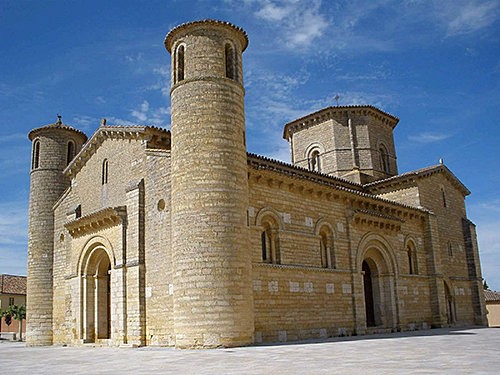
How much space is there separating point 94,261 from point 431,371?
53.2 ft

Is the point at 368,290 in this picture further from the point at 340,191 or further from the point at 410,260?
the point at 340,191

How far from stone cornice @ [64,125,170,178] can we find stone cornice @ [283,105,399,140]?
13.1 m

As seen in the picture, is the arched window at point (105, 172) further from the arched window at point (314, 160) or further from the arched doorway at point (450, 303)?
the arched doorway at point (450, 303)

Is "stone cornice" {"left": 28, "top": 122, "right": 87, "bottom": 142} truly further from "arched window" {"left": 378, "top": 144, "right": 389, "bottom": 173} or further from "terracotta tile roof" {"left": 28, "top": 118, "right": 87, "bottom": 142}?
"arched window" {"left": 378, "top": 144, "right": 389, "bottom": 173}

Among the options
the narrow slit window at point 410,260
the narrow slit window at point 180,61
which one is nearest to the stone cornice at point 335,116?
the narrow slit window at point 410,260

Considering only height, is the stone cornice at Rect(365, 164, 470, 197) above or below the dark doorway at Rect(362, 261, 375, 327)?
above

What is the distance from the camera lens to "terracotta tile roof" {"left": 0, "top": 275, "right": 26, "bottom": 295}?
5385 centimetres

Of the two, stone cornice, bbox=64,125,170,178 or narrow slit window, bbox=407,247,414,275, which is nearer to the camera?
stone cornice, bbox=64,125,170,178

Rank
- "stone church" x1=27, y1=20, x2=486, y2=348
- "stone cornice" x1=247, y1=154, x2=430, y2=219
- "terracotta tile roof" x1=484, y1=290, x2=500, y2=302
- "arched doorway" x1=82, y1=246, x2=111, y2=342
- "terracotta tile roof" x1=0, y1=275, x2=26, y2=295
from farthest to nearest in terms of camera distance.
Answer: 1. "terracotta tile roof" x1=0, y1=275, x2=26, y2=295
2. "terracotta tile roof" x1=484, y1=290, x2=500, y2=302
3. "arched doorway" x1=82, y1=246, x2=111, y2=342
4. "stone cornice" x1=247, y1=154, x2=430, y2=219
5. "stone church" x1=27, y1=20, x2=486, y2=348

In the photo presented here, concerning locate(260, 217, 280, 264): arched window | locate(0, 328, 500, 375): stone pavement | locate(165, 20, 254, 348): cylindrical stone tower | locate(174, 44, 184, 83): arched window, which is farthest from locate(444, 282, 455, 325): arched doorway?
locate(174, 44, 184, 83): arched window

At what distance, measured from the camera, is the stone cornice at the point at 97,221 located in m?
19.8

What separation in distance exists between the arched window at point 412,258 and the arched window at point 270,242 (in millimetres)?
9710

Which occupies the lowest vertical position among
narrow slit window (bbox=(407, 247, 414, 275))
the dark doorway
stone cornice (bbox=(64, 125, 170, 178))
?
the dark doorway

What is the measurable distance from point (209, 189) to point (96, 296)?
848 centimetres
